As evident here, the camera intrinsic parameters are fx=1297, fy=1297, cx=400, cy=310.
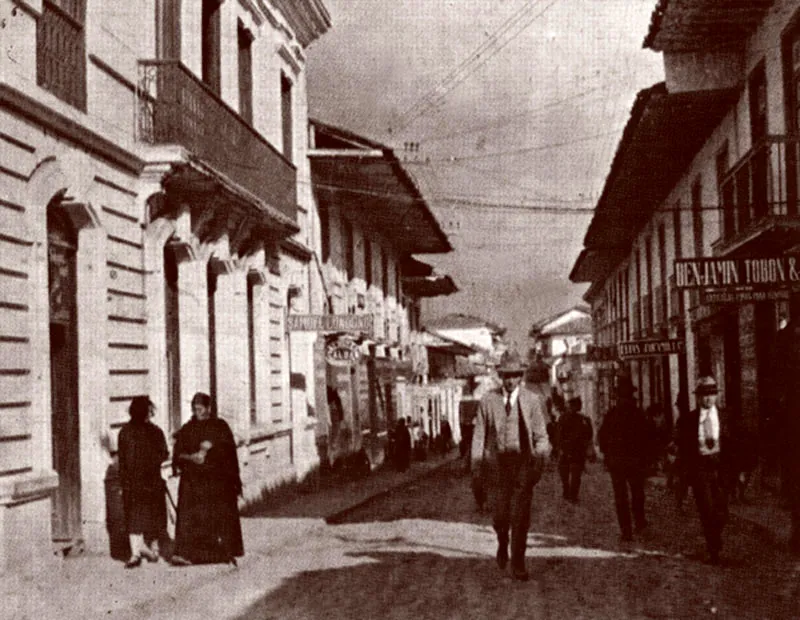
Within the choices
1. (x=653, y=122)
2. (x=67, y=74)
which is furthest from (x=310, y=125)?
(x=67, y=74)

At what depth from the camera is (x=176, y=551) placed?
1154cm

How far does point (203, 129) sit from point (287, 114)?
308 inches

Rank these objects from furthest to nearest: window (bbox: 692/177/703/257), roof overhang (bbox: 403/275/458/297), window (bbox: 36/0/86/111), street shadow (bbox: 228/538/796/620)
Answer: roof overhang (bbox: 403/275/458/297) < window (bbox: 692/177/703/257) < window (bbox: 36/0/86/111) < street shadow (bbox: 228/538/796/620)

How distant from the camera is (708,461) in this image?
35.3 ft

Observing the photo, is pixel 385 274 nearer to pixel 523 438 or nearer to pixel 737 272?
pixel 737 272

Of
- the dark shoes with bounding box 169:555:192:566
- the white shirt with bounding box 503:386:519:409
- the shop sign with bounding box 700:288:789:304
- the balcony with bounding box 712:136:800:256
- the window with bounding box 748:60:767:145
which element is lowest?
the dark shoes with bounding box 169:555:192:566

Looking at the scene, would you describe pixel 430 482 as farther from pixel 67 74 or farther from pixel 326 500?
pixel 67 74

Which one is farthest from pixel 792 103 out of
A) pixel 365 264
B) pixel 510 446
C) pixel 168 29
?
pixel 365 264

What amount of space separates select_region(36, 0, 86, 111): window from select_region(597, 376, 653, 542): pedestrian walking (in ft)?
19.6

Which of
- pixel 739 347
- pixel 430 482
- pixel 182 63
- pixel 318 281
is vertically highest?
pixel 182 63

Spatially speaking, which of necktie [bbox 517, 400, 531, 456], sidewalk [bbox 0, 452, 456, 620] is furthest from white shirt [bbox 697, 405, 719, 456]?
sidewalk [bbox 0, 452, 456, 620]

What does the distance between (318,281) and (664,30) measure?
8.72 meters

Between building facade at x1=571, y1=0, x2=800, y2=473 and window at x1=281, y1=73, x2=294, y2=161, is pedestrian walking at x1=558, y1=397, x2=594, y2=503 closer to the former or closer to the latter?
building facade at x1=571, y1=0, x2=800, y2=473

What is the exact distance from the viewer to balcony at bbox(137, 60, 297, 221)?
13.8 meters
